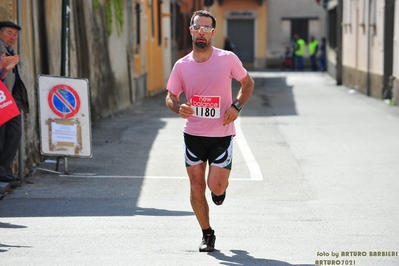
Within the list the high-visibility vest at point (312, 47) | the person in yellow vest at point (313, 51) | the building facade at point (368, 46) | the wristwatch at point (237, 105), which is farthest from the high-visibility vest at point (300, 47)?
the wristwatch at point (237, 105)

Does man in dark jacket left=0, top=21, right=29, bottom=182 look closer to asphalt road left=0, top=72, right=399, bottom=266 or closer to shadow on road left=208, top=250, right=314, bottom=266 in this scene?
asphalt road left=0, top=72, right=399, bottom=266

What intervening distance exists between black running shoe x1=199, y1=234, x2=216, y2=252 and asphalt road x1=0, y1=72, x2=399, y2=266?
0.10m

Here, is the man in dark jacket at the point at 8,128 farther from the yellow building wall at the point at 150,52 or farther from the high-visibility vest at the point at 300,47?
the high-visibility vest at the point at 300,47

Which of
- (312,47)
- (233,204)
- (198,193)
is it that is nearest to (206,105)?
(198,193)

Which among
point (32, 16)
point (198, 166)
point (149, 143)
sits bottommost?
point (149, 143)

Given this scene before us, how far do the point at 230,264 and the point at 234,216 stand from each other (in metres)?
2.34

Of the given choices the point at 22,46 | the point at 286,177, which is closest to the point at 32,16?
the point at 22,46

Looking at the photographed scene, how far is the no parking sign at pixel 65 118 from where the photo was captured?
12.6m

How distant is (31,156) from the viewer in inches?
518

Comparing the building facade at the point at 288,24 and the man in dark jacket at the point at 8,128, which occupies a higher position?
the man in dark jacket at the point at 8,128

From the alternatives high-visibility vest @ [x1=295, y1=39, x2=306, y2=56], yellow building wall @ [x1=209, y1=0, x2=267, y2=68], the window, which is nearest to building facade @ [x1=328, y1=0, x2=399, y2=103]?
the window

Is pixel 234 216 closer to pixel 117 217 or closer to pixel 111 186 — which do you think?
pixel 117 217

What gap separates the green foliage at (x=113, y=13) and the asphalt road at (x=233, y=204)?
13.9ft

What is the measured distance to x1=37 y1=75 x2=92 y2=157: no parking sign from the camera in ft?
41.5
